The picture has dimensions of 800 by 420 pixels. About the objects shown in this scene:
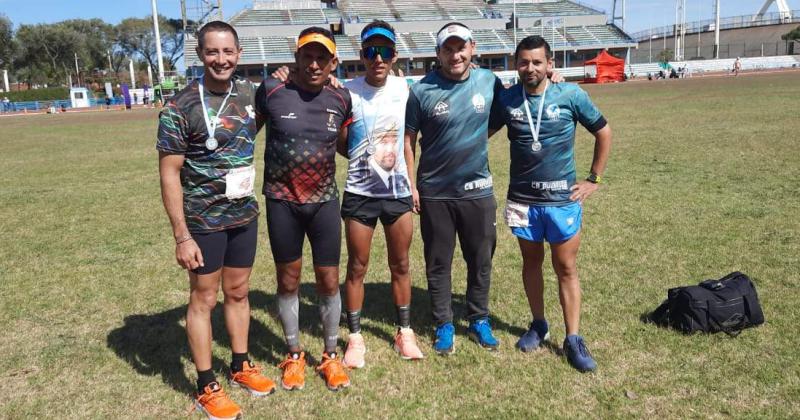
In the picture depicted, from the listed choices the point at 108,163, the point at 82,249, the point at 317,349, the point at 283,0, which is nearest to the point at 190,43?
the point at 283,0

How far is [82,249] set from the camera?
287 inches

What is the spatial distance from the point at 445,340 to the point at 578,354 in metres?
0.93

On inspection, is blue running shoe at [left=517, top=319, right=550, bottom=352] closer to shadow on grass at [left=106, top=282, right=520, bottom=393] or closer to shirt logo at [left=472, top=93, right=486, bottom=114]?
shadow on grass at [left=106, top=282, right=520, bottom=393]

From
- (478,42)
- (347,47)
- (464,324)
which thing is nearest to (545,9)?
(478,42)

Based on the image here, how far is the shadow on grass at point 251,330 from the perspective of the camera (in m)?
4.27

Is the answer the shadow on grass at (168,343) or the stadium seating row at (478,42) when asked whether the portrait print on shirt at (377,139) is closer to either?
the shadow on grass at (168,343)

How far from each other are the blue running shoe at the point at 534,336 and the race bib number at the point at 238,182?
2229 millimetres

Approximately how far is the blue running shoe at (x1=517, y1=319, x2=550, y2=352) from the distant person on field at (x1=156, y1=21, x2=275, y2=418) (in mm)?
2021

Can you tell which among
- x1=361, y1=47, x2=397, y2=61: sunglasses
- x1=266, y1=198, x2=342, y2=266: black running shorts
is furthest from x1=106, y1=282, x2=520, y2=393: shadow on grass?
x1=361, y1=47, x2=397, y2=61: sunglasses

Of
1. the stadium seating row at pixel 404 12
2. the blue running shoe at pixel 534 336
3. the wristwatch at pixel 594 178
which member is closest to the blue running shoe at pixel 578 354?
the blue running shoe at pixel 534 336

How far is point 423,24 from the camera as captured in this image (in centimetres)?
6962

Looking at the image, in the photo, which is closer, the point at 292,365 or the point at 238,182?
the point at 238,182

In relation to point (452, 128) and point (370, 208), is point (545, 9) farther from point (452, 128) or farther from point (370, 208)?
point (370, 208)

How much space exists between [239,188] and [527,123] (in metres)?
1.86
